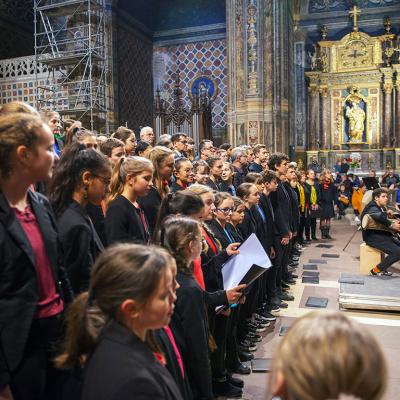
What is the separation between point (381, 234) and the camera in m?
6.66

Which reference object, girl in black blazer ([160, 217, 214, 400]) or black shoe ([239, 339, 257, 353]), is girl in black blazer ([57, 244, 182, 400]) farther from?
black shoe ([239, 339, 257, 353])

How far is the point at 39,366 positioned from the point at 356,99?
16.6 meters

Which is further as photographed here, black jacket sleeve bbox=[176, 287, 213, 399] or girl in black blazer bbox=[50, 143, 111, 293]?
black jacket sleeve bbox=[176, 287, 213, 399]

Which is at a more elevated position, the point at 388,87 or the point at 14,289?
the point at 388,87

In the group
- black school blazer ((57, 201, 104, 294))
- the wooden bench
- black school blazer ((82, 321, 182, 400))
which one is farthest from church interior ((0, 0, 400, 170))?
black school blazer ((82, 321, 182, 400))

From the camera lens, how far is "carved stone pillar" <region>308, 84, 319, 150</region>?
16.7 m

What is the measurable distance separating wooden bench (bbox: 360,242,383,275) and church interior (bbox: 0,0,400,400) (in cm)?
2

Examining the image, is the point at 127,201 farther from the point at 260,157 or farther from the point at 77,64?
the point at 77,64

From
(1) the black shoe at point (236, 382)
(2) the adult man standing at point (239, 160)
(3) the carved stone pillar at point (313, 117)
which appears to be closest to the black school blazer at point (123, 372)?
(1) the black shoe at point (236, 382)

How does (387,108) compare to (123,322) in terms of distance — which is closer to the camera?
(123,322)

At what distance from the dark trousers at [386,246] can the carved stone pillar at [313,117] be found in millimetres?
10483

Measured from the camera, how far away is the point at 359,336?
3.15ft

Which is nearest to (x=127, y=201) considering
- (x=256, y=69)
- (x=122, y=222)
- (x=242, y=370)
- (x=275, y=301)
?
(x=122, y=222)

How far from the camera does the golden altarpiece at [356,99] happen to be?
15875mm
